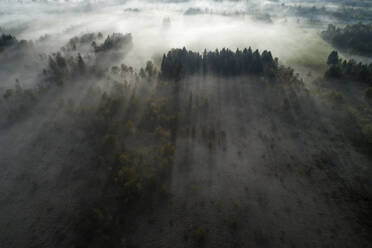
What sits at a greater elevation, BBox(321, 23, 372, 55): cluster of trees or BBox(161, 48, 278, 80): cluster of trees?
BBox(321, 23, 372, 55): cluster of trees

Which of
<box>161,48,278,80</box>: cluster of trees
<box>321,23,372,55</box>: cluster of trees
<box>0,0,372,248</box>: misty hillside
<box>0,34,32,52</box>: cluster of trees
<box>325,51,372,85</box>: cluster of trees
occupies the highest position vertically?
<box>0,34,32,52</box>: cluster of trees

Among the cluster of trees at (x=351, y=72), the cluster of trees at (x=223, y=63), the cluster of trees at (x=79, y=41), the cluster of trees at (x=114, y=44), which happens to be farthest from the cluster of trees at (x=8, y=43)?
the cluster of trees at (x=351, y=72)

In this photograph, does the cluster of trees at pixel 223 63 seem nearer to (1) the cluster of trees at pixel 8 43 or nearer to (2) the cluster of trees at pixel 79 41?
(2) the cluster of trees at pixel 79 41

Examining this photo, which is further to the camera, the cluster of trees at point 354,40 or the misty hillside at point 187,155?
the cluster of trees at point 354,40

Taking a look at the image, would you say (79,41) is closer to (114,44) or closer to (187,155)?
(114,44)

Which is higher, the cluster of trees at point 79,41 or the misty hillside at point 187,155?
the cluster of trees at point 79,41

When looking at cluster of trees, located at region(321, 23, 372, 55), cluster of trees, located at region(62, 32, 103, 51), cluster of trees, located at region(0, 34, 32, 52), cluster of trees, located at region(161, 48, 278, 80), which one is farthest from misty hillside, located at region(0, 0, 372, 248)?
cluster of trees, located at region(321, 23, 372, 55)

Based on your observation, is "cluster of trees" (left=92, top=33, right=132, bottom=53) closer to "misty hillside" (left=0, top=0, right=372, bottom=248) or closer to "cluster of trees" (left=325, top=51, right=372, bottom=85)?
"misty hillside" (left=0, top=0, right=372, bottom=248)

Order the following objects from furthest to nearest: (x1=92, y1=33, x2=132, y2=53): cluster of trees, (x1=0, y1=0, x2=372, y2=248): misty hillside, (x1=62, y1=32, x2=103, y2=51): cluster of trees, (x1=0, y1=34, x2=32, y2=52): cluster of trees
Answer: (x1=62, y1=32, x2=103, y2=51): cluster of trees, (x1=92, y1=33, x2=132, y2=53): cluster of trees, (x1=0, y1=34, x2=32, y2=52): cluster of trees, (x1=0, y1=0, x2=372, y2=248): misty hillside

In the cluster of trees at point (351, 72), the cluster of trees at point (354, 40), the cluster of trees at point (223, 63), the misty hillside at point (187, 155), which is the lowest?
the misty hillside at point (187, 155)
